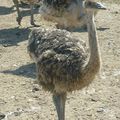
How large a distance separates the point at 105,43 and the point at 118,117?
7.81 ft

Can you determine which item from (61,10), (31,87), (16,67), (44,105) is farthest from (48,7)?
(44,105)

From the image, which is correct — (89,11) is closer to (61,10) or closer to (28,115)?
(28,115)

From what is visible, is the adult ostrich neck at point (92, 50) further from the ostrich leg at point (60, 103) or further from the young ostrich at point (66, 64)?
the ostrich leg at point (60, 103)

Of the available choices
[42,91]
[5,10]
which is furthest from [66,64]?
[5,10]

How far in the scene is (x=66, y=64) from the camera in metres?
3.93

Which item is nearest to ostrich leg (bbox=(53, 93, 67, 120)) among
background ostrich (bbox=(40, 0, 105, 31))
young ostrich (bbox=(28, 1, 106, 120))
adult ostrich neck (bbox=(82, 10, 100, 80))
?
young ostrich (bbox=(28, 1, 106, 120))

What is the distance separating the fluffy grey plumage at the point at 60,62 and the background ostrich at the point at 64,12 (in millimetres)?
1856

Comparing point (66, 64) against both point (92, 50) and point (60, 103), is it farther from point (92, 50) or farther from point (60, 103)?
point (60, 103)

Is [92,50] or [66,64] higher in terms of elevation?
[92,50]

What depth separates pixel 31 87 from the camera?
5250 millimetres

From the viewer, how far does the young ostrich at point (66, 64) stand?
3.73m

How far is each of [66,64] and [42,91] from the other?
1272 millimetres

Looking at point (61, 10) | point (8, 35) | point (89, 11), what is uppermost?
point (89, 11)

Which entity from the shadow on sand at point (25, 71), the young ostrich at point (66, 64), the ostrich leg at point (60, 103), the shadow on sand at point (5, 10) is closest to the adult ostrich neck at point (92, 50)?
the young ostrich at point (66, 64)
